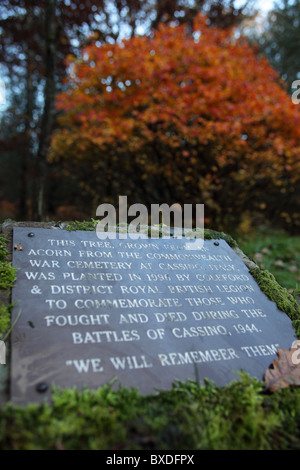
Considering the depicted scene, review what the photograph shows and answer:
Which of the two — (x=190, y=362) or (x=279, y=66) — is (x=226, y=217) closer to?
(x=190, y=362)

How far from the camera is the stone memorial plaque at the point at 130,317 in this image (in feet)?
5.98

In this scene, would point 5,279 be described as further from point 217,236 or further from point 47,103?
point 47,103

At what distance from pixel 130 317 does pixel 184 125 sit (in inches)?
246

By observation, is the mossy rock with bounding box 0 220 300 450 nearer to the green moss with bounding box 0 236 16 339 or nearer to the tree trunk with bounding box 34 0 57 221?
the green moss with bounding box 0 236 16 339

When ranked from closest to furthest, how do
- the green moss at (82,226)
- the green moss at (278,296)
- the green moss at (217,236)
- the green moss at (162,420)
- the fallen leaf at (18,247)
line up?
the green moss at (162,420) < the fallen leaf at (18,247) < the green moss at (278,296) < the green moss at (82,226) < the green moss at (217,236)

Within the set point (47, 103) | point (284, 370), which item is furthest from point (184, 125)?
point (284, 370)

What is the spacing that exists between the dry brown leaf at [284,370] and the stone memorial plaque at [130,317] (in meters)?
0.06

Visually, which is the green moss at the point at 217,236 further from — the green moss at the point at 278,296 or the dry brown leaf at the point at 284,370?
the dry brown leaf at the point at 284,370

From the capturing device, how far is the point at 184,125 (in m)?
7.53

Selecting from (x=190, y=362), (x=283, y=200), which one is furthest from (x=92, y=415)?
(x=283, y=200)

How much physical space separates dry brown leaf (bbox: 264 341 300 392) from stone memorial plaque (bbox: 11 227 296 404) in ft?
0.18

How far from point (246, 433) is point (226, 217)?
665cm

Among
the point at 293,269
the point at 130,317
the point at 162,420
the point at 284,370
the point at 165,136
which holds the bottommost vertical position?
the point at 162,420

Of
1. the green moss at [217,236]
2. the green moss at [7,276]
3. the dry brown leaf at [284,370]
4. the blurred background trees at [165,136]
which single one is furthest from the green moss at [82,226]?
the blurred background trees at [165,136]
